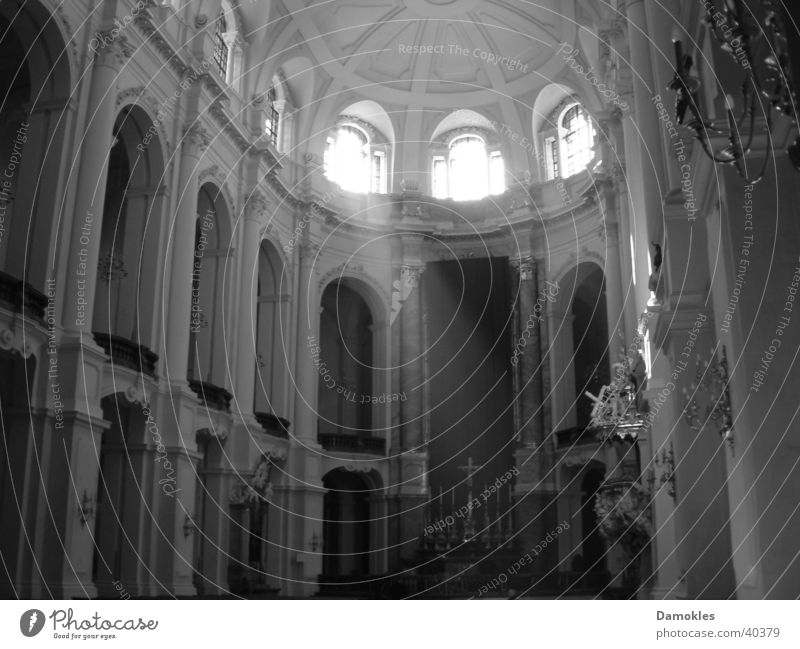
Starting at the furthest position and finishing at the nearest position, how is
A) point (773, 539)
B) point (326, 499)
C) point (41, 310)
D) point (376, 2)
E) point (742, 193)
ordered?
point (326, 499), point (376, 2), point (41, 310), point (742, 193), point (773, 539)

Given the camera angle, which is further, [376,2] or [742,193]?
[376,2]

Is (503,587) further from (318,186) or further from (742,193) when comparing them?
(742,193)

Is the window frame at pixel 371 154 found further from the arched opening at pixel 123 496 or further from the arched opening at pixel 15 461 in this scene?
the arched opening at pixel 15 461

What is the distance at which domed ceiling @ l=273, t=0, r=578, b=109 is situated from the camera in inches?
1073

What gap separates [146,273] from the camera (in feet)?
65.9

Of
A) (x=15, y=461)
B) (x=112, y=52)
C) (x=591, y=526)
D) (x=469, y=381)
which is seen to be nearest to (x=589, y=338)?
(x=469, y=381)

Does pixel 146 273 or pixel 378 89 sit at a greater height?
pixel 378 89

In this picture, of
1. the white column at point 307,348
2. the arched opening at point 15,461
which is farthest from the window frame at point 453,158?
the arched opening at point 15,461

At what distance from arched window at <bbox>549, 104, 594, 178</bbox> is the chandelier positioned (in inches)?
817

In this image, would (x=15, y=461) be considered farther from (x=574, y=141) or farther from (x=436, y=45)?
(x=574, y=141)

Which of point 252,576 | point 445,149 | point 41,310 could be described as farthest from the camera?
point 445,149

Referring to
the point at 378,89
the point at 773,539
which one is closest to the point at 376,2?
the point at 378,89

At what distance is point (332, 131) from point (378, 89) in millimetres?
2031

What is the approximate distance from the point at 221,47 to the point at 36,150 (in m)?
9.46
